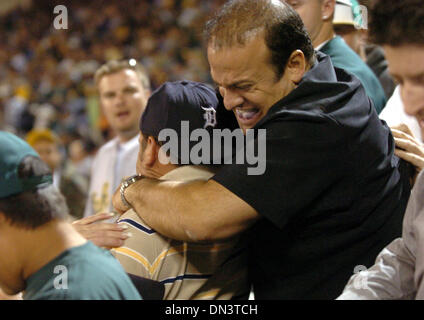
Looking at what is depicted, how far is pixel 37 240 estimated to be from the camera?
1.41m

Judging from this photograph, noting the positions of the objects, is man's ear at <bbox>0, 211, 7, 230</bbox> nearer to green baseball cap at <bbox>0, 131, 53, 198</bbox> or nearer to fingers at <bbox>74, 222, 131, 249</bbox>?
green baseball cap at <bbox>0, 131, 53, 198</bbox>

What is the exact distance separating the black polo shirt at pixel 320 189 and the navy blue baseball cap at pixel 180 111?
0.24 meters

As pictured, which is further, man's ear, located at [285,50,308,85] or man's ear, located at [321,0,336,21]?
man's ear, located at [321,0,336,21]

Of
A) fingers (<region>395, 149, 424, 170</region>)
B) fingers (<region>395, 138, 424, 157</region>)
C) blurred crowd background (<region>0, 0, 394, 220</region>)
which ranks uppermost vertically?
fingers (<region>395, 138, 424, 157</region>)

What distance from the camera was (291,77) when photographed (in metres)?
1.81

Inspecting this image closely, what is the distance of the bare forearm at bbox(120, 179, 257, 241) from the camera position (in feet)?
5.35

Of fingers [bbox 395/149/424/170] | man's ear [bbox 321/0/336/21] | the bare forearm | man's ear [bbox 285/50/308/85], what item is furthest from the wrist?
man's ear [bbox 321/0/336/21]

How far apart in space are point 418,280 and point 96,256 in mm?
775

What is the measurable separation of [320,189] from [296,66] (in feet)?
1.29

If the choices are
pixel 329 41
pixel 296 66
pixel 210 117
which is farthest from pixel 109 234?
pixel 329 41

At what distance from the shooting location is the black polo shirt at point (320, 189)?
5.36ft

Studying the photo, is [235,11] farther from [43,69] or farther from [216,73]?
[43,69]

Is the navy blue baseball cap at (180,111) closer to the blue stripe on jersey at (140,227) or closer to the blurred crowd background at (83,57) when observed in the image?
the blue stripe on jersey at (140,227)
